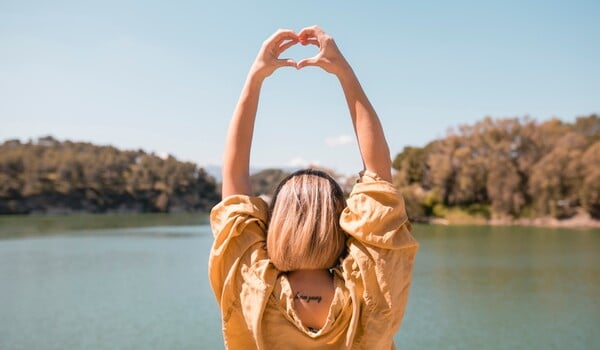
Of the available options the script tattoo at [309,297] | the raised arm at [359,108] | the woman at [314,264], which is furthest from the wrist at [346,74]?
the script tattoo at [309,297]

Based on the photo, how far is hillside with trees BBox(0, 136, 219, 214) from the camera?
6931 centimetres

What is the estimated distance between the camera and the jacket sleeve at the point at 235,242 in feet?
3.98

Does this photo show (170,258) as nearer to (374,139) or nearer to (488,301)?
(488,301)

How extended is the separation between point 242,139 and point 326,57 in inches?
11.1

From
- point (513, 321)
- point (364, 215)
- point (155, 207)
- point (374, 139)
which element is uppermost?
point (374, 139)

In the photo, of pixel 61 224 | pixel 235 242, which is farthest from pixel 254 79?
pixel 61 224

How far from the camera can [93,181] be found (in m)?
75.7

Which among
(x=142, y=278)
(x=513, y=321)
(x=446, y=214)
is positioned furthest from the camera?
(x=446, y=214)

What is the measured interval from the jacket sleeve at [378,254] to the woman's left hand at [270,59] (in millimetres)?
382

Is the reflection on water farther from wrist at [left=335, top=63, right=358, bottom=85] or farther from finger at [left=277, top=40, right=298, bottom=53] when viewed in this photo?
wrist at [left=335, top=63, right=358, bottom=85]

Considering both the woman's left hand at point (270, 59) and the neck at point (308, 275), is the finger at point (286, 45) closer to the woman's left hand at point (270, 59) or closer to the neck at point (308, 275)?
the woman's left hand at point (270, 59)

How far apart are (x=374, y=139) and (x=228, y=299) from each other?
19.7 inches

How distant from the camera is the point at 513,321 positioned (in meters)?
11.1

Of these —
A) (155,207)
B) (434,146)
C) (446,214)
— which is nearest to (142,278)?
(446,214)
